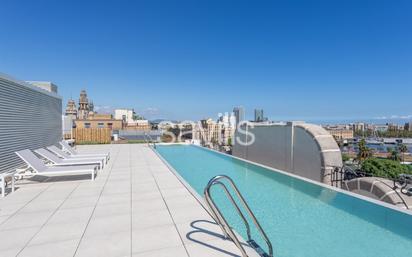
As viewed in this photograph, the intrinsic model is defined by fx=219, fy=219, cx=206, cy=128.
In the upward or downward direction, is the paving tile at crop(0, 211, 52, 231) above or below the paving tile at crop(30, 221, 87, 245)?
above

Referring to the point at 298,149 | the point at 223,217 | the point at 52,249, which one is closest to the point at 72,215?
the point at 52,249

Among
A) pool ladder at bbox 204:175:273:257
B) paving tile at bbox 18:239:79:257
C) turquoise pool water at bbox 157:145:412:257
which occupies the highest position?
pool ladder at bbox 204:175:273:257

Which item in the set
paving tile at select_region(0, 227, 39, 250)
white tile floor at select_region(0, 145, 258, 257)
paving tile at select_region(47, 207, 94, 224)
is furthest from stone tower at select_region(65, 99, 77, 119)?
paving tile at select_region(0, 227, 39, 250)

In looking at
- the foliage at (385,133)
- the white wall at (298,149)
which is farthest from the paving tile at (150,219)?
the foliage at (385,133)

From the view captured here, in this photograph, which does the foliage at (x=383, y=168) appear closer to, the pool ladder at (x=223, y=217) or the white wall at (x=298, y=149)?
the white wall at (x=298, y=149)

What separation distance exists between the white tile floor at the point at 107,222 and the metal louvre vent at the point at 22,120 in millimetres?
1667

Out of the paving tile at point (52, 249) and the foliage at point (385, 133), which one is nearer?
the paving tile at point (52, 249)

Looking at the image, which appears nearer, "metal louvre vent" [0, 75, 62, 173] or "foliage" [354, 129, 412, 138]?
"metal louvre vent" [0, 75, 62, 173]

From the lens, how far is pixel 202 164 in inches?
413

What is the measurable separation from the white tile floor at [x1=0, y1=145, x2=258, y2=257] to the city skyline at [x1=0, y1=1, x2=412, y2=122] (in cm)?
515

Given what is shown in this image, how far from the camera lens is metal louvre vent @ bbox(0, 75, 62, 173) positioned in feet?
20.5

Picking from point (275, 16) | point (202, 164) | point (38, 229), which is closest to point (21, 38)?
point (202, 164)

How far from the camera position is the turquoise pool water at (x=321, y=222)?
323 cm

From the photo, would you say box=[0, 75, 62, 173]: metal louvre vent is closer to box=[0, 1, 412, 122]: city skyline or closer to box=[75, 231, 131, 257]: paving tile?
box=[0, 1, 412, 122]: city skyline
